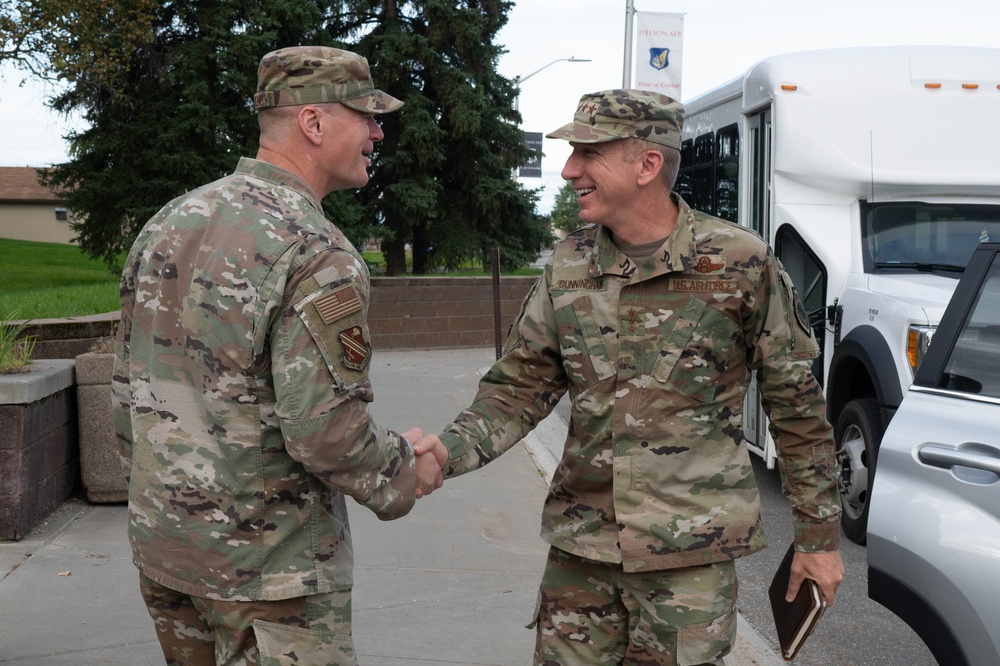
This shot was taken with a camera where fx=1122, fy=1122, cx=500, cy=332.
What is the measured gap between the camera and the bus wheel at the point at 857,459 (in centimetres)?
668

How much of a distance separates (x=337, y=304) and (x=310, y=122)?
55cm

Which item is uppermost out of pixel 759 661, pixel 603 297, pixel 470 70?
pixel 470 70

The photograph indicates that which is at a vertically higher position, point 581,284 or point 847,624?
point 581,284

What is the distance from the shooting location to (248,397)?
2611mm

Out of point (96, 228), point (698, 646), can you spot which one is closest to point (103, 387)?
point (698, 646)

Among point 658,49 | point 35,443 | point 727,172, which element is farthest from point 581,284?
point 658,49

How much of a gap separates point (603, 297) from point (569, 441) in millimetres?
419

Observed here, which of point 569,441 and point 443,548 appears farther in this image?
point 443,548

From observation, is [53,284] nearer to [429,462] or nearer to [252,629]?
[429,462]

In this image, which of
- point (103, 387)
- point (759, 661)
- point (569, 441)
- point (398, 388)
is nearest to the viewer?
point (569, 441)

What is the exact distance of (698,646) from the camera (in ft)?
9.47

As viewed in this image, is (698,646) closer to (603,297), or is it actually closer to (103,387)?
(603,297)

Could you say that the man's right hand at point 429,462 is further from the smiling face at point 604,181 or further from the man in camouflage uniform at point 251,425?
the smiling face at point 604,181

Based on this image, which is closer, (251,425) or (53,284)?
(251,425)
